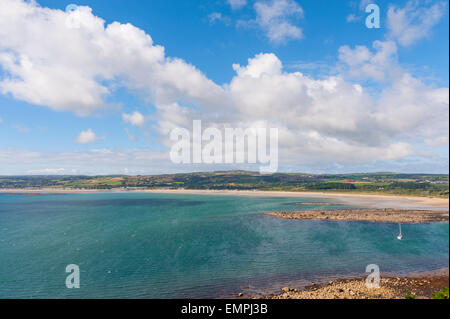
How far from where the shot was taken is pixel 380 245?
31266 mm

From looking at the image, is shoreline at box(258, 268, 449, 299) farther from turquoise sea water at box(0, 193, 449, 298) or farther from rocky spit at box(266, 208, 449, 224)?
rocky spit at box(266, 208, 449, 224)

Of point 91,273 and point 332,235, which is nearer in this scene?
point 91,273

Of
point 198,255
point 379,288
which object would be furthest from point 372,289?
point 198,255

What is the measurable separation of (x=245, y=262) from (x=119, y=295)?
1256 cm

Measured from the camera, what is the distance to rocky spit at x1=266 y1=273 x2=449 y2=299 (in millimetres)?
17297

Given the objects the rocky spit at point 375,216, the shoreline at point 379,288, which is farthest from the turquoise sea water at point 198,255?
the rocky spit at point 375,216

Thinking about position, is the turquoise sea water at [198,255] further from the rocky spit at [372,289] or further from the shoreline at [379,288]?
the rocky spit at [372,289]

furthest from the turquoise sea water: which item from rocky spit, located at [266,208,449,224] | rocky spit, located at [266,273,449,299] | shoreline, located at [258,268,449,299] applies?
rocky spit, located at [266,208,449,224]

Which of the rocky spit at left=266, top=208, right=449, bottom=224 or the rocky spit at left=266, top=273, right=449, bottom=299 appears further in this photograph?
the rocky spit at left=266, top=208, right=449, bottom=224

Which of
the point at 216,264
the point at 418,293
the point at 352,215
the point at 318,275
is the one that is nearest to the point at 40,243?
the point at 216,264

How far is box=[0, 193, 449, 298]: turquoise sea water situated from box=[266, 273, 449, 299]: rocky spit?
2172mm

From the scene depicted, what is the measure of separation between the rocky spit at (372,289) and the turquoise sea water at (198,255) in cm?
217
